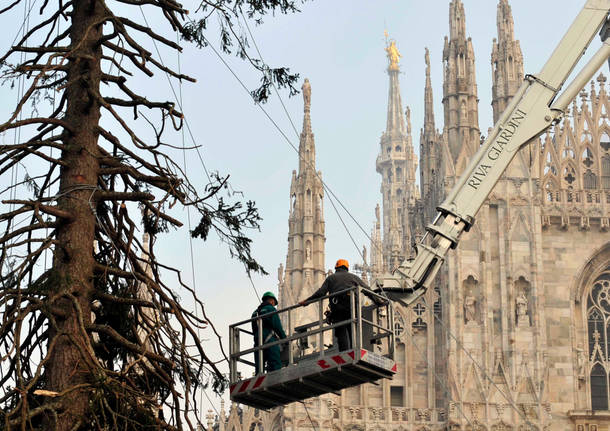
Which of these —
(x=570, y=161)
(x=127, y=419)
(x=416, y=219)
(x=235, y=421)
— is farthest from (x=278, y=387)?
(x=416, y=219)

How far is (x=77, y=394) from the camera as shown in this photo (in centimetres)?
935

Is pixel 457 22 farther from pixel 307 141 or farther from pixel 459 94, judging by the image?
pixel 307 141

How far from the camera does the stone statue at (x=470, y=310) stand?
107 ft

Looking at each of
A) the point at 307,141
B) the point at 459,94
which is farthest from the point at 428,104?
the point at 307,141

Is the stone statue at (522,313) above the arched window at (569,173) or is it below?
below

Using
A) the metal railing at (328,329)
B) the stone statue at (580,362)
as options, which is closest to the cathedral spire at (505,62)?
the stone statue at (580,362)

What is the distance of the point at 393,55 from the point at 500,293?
75.9m

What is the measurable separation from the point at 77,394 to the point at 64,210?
5.36 ft

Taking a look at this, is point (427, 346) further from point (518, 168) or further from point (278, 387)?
point (278, 387)

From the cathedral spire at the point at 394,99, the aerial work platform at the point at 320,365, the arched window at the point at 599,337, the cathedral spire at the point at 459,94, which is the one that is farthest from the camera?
the cathedral spire at the point at 394,99

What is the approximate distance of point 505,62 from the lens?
3553cm

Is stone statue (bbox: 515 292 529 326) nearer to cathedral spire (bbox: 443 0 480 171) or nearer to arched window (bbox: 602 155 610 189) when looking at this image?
cathedral spire (bbox: 443 0 480 171)

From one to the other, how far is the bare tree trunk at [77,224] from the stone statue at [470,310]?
2324cm

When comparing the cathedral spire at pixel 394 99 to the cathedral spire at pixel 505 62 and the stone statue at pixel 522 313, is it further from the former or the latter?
the stone statue at pixel 522 313
